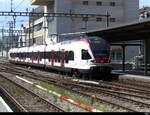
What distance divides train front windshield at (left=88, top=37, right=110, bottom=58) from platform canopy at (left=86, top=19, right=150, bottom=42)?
3.86 feet

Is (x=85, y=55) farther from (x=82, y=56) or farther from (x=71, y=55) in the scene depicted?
(x=71, y=55)

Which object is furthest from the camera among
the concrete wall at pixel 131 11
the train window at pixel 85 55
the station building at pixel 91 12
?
the concrete wall at pixel 131 11

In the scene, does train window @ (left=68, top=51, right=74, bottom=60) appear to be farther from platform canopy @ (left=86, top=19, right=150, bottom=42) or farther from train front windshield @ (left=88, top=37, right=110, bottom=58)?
train front windshield @ (left=88, top=37, right=110, bottom=58)

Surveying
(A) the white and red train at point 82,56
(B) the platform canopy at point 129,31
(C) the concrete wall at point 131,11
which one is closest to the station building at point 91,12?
(C) the concrete wall at point 131,11

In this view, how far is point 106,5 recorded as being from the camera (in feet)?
249

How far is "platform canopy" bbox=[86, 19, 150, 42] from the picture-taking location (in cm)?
2387

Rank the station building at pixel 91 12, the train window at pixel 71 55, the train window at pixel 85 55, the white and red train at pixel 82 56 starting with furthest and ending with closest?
the station building at pixel 91 12 < the train window at pixel 71 55 < the train window at pixel 85 55 < the white and red train at pixel 82 56

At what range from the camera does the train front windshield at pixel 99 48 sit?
2645 cm

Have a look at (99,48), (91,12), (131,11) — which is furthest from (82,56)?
(131,11)

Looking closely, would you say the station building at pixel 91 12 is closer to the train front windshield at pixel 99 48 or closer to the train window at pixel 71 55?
the train window at pixel 71 55

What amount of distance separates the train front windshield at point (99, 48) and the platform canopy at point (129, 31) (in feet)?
3.86

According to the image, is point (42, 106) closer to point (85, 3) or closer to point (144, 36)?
point (144, 36)

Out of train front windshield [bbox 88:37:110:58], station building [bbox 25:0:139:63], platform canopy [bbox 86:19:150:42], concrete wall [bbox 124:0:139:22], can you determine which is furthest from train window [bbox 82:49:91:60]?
concrete wall [bbox 124:0:139:22]

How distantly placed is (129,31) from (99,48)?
2.86 metres
